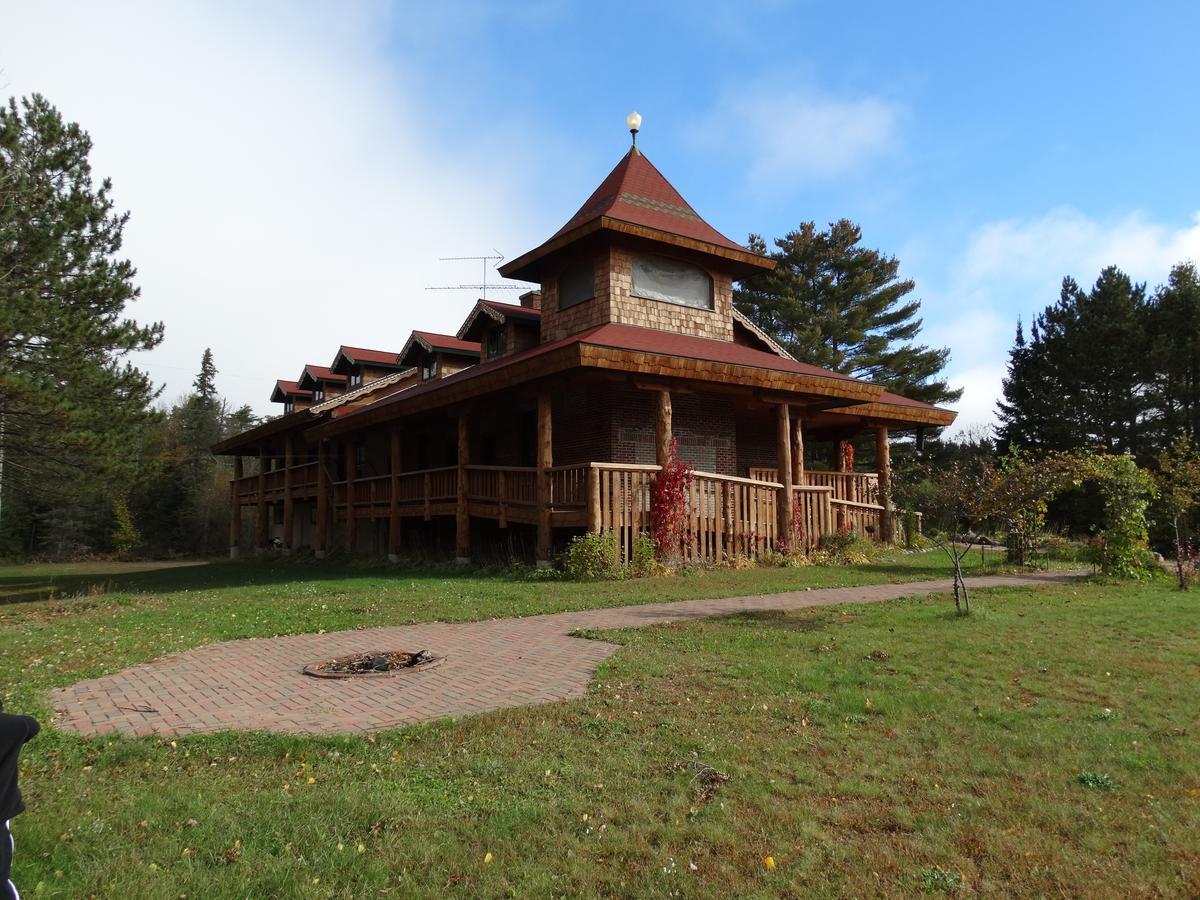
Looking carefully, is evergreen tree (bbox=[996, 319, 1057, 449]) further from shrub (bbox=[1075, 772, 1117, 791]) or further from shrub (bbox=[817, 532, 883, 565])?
shrub (bbox=[1075, 772, 1117, 791])

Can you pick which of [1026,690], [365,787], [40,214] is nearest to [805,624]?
[1026,690]

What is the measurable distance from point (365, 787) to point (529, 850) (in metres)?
1.14

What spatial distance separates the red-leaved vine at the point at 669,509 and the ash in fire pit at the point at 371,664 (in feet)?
23.1

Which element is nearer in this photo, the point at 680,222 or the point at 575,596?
the point at 575,596

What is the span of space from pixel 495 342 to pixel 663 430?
938 cm

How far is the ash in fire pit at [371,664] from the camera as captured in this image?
6.77 m

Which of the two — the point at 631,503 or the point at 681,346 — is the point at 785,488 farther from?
the point at 631,503

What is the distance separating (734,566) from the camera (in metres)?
14.8

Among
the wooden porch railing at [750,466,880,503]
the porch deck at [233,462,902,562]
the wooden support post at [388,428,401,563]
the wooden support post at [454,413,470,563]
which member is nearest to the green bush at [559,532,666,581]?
the porch deck at [233,462,902,562]

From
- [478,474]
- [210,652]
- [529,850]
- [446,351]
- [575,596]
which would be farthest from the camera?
[446,351]

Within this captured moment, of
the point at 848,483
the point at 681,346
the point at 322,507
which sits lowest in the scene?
the point at 322,507

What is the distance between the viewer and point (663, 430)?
14266mm

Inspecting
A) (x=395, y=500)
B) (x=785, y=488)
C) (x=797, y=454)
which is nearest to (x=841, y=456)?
(x=797, y=454)

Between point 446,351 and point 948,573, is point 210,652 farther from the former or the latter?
point 446,351
